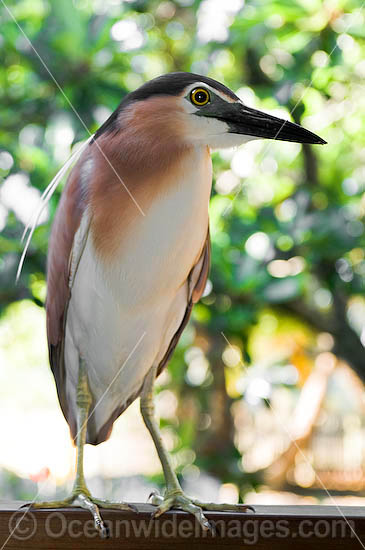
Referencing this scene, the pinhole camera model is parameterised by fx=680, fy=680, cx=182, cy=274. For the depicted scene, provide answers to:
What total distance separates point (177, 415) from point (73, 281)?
37.4 inches

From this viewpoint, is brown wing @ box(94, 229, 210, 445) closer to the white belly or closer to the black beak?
the white belly

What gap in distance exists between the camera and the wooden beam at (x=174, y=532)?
61 centimetres

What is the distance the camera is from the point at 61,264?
706 mm

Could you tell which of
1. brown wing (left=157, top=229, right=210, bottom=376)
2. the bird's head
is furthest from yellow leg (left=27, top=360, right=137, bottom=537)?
the bird's head

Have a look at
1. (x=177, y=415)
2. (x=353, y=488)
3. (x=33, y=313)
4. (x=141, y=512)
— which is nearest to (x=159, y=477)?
(x=177, y=415)

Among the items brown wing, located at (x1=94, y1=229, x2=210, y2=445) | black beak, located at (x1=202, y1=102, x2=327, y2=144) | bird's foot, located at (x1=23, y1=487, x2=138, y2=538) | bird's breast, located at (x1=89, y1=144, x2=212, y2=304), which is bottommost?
bird's foot, located at (x1=23, y1=487, x2=138, y2=538)

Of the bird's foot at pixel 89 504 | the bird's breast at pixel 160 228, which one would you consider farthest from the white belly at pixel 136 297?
the bird's foot at pixel 89 504

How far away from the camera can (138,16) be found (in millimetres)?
1291

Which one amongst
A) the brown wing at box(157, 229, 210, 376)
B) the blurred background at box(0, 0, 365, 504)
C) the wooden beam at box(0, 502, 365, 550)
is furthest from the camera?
the blurred background at box(0, 0, 365, 504)

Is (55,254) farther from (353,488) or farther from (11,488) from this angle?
(353,488)

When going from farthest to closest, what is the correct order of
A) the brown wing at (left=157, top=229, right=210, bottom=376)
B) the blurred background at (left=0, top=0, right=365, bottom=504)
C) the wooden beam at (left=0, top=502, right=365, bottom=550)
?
1. the blurred background at (left=0, top=0, right=365, bottom=504)
2. the brown wing at (left=157, top=229, right=210, bottom=376)
3. the wooden beam at (left=0, top=502, right=365, bottom=550)

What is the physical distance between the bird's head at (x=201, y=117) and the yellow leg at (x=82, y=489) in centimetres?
27

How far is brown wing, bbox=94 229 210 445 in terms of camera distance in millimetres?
731

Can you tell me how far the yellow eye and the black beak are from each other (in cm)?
1
